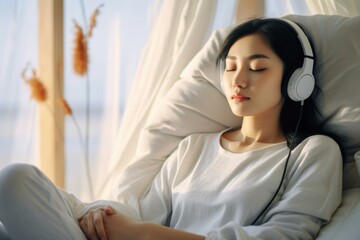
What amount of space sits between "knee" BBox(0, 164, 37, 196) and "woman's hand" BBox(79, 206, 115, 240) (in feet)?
0.59

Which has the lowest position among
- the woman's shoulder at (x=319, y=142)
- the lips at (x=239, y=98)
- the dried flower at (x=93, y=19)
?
the woman's shoulder at (x=319, y=142)

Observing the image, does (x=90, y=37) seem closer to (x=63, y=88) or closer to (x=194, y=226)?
(x=63, y=88)

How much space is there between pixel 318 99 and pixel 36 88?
3.11ft

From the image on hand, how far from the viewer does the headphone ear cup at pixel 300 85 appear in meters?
1.16

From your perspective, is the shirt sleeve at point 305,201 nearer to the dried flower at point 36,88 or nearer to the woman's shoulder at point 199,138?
the woman's shoulder at point 199,138

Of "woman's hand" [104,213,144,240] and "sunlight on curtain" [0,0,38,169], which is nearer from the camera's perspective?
"woman's hand" [104,213,144,240]

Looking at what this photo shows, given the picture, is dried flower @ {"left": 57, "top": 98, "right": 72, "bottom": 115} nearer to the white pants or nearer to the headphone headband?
the white pants

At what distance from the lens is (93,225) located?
1.05 m

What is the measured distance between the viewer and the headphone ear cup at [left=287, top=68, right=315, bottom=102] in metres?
1.16

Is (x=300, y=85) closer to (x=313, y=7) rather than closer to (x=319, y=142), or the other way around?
(x=319, y=142)

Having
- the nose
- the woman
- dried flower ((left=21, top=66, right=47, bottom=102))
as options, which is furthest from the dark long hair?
dried flower ((left=21, top=66, right=47, bottom=102))

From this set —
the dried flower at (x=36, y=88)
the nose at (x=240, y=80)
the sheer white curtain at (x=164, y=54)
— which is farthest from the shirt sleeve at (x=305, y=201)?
the dried flower at (x=36, y=88)

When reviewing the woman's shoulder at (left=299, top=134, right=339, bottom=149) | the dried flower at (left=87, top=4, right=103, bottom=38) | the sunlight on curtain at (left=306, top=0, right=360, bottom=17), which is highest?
the sunlight on curtain at (left=306, top=0, right=360, bottom=17)

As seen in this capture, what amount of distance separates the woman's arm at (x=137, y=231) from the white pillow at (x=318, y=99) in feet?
1.16
